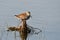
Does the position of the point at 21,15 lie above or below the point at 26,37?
above

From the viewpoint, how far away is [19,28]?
4.03 meters

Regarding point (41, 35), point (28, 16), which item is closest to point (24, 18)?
point (28, 16)

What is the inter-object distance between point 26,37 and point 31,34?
0.47 feet

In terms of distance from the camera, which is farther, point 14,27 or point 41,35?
point 41,35

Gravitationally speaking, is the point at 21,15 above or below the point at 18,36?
above

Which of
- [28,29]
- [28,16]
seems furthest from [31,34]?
[28,16]

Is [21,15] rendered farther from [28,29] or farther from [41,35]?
[41,35]

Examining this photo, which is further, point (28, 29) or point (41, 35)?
point (41, 35)

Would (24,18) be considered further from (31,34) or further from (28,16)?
(31,34)

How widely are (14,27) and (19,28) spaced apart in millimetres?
89

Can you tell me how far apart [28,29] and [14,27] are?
0.79 ft

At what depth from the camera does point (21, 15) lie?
4016 mm

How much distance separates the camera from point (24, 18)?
3.98m

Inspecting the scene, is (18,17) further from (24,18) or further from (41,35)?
(41,35)
